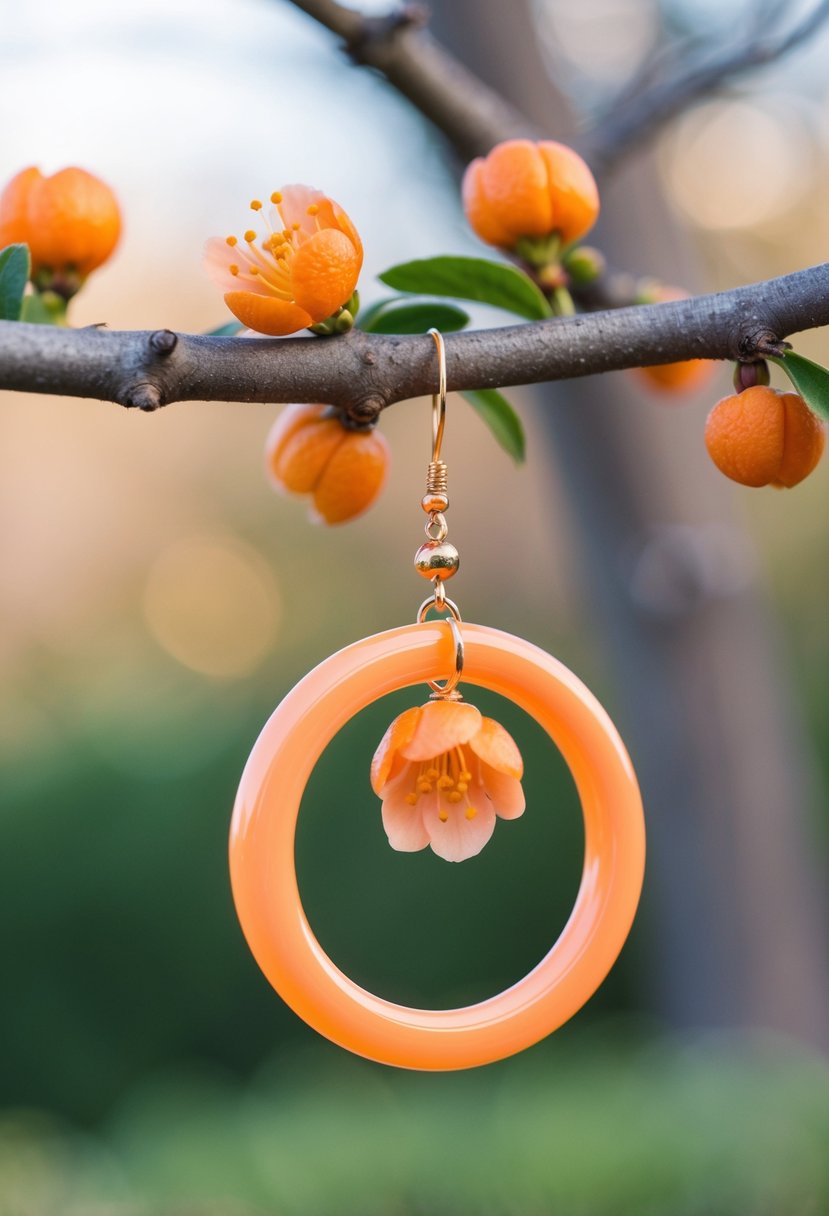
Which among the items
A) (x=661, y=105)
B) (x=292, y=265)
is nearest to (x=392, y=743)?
(x=292, y=265)

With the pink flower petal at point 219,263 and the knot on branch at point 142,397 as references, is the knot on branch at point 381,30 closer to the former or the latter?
the pink flower petal at point 219,263

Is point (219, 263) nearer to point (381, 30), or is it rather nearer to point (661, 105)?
point (381, 30)

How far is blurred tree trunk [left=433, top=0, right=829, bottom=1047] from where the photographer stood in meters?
2.45

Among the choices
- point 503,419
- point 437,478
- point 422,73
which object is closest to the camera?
point 437,478

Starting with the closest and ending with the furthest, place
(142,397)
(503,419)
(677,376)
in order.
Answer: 1. (142,397)
2. (503,419)
3. (677,376)

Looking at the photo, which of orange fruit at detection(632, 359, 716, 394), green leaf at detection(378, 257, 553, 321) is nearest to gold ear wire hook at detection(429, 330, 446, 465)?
green leaf at detection(378, 257, 553, 321)

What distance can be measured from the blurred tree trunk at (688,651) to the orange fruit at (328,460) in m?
1.53

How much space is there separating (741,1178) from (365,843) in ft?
6.51

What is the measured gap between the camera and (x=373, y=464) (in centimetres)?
100

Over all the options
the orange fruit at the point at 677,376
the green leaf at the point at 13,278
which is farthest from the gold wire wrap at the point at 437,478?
the orange fruit at the point at 677,376

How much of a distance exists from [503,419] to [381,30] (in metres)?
0.63

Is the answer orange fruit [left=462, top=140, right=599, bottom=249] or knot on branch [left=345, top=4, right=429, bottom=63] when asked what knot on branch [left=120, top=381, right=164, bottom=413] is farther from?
knot on branch [left=345, top=4, right=429, bottom=63]

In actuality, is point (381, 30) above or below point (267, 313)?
above

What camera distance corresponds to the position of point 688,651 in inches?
98.3
